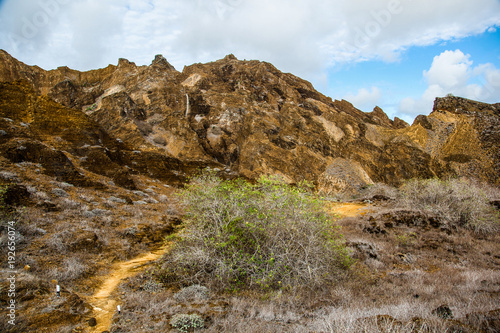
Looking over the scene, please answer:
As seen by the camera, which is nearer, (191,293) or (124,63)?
(191,293)

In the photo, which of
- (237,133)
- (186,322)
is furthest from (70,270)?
(237,133)

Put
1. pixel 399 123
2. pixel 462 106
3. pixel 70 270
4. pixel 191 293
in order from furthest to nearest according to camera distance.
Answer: pixel 399 123 < pixel 462 106 < pixel 70 270 < pixel 191 293

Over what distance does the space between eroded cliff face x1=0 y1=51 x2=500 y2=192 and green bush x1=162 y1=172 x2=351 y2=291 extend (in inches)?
863

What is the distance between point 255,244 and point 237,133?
1454 inches

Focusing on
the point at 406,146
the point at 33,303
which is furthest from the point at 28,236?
the point at 406,146

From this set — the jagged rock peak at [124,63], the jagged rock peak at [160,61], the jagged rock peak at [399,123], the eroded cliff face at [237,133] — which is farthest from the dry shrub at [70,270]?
the jagged rock peak at [399,123]

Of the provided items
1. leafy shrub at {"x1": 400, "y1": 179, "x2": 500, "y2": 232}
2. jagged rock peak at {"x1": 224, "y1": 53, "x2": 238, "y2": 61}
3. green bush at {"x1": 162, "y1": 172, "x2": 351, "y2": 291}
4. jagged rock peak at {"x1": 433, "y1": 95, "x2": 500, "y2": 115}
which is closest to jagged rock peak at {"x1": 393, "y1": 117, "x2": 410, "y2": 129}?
jagged rock peak at {"x1": 433, "y1": 95, "x2": 500, "y2": 115}

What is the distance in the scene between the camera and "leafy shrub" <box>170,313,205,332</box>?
4383 mm

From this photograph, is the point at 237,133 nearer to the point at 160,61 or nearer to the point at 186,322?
the point at 160,61

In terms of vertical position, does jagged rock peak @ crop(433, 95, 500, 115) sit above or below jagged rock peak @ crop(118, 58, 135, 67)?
below

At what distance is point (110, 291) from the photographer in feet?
20.6

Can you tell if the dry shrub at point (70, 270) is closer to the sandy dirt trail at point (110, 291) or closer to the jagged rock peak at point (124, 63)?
the sandy dirt trail at point (110, 291)

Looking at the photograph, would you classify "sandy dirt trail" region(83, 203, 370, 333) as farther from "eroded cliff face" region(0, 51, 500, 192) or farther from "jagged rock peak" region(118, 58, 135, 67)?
"jagged rock peak" region(118, 58, 135, 67)

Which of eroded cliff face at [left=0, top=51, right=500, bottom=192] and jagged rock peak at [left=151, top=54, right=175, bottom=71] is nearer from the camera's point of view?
eroded cliff face at [left=0, top=51, right=500, bottom=192]
